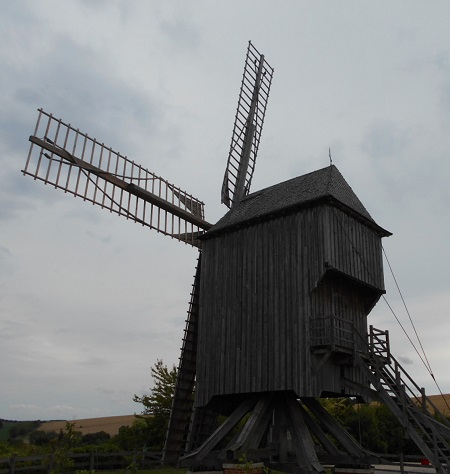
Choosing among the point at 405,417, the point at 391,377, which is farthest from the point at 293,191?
the point at 405,417

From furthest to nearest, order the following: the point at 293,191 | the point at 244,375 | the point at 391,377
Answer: the point at 293,191 → the point at 244,375 → the point at 391,377

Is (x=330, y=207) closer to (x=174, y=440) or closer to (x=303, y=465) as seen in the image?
(x=303, y=465)

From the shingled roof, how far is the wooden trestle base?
5748 mm

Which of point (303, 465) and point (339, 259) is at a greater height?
point (339, 259)

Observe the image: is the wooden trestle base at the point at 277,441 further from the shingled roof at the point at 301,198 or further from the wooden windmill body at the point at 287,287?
the shingled roof at the point at 301,198

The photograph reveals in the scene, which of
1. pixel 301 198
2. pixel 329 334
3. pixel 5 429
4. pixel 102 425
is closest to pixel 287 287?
pixel 329 334

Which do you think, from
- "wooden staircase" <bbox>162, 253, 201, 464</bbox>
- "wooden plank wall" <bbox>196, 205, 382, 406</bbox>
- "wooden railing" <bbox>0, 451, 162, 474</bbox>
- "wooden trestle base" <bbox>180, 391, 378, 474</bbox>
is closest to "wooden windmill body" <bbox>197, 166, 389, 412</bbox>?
"wooden plank wall" <bbox>196, 205, 382, 406</bbox>

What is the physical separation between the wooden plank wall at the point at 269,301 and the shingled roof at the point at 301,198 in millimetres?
340

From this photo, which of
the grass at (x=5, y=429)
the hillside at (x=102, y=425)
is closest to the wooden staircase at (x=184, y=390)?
the hillside at (x=102, y=425)

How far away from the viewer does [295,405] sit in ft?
55.2

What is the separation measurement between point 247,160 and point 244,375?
10560mm

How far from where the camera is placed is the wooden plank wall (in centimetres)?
→ 1584

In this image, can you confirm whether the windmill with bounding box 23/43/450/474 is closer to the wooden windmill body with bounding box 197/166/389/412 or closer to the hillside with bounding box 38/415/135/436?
the wooden windmill body with bounding box 197/166/389/412

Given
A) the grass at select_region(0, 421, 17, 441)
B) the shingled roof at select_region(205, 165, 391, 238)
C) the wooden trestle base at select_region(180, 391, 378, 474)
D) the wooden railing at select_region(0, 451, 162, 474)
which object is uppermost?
the shingled roof at select_region(205, 165, 391, 238)
